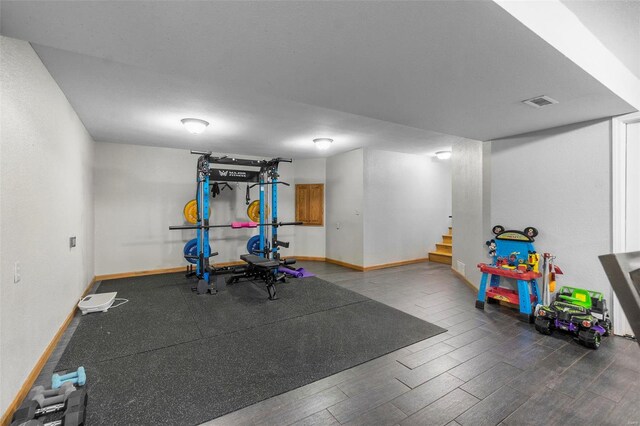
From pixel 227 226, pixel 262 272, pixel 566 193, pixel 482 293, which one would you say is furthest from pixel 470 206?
pixel 227 226

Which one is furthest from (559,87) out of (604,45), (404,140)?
(404,140)

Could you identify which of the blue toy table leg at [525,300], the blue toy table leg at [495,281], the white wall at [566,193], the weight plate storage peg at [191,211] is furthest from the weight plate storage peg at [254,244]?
the blue toy table leg at [525,300]

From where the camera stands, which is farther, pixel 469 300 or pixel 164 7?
pixel 469 300

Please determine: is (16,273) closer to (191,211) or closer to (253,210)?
(191,211)

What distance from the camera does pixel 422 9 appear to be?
1.43m

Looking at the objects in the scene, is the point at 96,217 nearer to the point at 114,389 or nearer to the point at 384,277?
the point at 114,389

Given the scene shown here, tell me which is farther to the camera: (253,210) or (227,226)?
(253,210)

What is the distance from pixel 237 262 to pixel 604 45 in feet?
21.7

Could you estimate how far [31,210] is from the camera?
2.19 meters

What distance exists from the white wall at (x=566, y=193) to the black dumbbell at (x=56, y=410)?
4658mm

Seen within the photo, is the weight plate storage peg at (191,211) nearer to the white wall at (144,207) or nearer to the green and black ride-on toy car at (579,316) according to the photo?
the white wall at (144,207)

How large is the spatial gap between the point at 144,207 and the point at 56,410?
15.1 feet

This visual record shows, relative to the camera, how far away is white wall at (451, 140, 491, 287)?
4.21m

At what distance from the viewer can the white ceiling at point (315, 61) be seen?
4.87 ft
